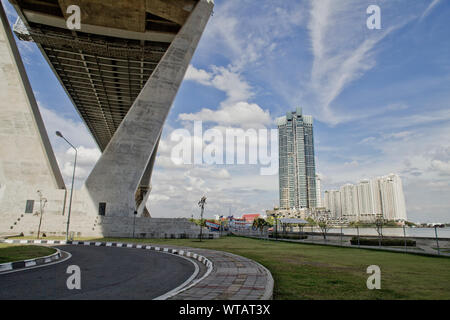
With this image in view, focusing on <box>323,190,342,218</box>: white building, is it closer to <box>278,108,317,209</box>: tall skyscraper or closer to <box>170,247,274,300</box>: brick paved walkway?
<box>278,108,317,209</box>: tall skyscraper

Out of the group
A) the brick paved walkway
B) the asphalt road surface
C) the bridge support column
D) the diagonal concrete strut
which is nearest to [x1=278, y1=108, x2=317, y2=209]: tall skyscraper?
the diagonal concrete strut

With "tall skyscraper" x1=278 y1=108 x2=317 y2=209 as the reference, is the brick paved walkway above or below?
below

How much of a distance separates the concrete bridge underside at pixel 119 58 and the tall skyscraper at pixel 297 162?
142 meters

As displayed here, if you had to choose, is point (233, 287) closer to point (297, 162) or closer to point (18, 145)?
point (18, 145)

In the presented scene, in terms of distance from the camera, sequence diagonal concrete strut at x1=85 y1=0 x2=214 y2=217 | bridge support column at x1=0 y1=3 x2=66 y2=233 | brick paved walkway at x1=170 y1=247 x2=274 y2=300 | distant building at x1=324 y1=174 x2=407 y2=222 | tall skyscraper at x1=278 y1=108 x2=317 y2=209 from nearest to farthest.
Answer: brick paved walkway at x1=170 y1=247 x2=274 y2=300 < bridge support column at x1=0 y1=3 x2=66 y2=233 < diagonal concrete strut at x1=85 y1=0 x2=214 y2=217 < distant building at x1=324 y1=174 x2=407 y2=222 < tall skyscraper at x1=278 y1=108 x2=317 y2=209

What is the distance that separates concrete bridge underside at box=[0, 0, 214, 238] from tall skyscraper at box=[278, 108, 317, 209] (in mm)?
142456

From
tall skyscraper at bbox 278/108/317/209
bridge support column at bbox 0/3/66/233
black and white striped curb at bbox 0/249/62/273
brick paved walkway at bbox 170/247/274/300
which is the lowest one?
black and white striped curb at bbox 0/249/62/273

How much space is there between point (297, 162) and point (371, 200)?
44788mm

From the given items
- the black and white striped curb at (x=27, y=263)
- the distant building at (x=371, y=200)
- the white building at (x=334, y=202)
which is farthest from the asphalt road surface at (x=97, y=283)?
the white building at (x=334, y=202)

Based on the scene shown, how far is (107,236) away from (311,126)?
560ft

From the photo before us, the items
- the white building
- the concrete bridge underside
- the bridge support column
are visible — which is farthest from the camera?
the white building

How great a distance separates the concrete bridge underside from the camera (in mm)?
28656
